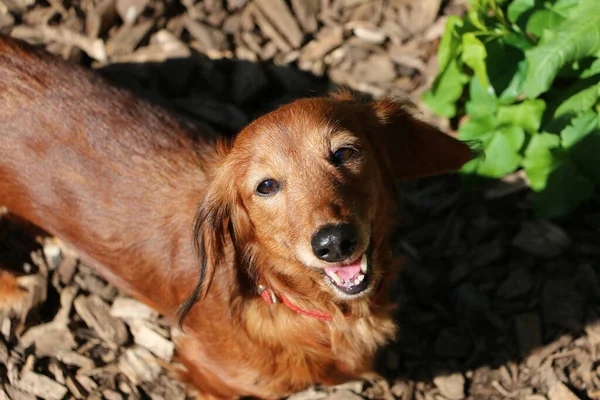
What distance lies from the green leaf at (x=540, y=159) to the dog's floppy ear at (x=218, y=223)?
178 cm

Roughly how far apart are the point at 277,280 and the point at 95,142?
1290 mm

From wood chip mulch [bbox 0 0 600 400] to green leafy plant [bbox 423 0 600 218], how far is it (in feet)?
1.25

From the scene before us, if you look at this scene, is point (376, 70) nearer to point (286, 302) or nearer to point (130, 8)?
point (130, 8)

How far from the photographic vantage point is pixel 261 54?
537 cm

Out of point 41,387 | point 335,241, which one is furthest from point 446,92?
point 41,387

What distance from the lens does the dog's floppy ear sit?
342 centimetres

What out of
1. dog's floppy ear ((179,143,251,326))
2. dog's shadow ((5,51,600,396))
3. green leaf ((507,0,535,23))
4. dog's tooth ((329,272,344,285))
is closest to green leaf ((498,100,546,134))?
green leaf ((507,0,535,23))

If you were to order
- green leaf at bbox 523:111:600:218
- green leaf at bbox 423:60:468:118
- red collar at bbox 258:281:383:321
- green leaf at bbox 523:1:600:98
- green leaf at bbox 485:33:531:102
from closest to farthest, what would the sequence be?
red collar at bbox 258:281:383:321
green leaf at bbox 523:1:600:98
green leaf at bbox 523:111:600:218
green leaf at bbox 485:33:531:102
green leaf at bbox 423:60:468:118

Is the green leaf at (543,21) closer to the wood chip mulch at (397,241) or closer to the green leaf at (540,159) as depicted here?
the green leaf at (540,159)

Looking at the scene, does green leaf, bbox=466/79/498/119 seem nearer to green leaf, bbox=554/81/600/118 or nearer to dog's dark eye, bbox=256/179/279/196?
green leaf, bbox=554/81/600/118

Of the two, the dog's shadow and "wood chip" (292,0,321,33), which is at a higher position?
"wood chip" (292,0,321,33)

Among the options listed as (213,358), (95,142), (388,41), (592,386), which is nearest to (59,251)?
(95,142)

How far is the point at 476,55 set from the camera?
12.9ft

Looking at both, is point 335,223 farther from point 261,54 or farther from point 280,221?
point 261,54
